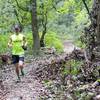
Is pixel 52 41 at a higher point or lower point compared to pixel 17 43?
lower

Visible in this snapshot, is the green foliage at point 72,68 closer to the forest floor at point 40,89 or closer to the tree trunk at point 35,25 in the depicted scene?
the forest floor at point 40,89

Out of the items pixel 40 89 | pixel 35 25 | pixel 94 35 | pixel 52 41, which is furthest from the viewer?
pixel 52 41

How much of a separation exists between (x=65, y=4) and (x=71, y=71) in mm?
18952

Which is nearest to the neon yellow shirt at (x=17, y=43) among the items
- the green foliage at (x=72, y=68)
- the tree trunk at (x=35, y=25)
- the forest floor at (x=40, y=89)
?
the forest floor at (x=40, y=89)

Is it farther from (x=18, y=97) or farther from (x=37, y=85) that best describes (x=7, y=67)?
(x=18, y=97)

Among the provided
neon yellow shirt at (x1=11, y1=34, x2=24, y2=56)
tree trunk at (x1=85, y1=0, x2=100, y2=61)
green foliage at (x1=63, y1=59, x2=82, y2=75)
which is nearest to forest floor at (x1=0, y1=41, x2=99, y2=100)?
green foliage at (x1=63, y1=59, x2=82, y2=75)

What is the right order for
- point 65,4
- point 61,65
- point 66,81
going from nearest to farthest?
1. point 66,81
2. point 61,65
3. point 65,4

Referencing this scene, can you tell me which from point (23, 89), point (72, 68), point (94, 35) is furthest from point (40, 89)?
point (94, 35)

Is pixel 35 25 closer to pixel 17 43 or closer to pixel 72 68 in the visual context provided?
pixel 17 43

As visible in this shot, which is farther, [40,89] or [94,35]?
[94,35]

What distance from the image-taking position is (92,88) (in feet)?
28.6

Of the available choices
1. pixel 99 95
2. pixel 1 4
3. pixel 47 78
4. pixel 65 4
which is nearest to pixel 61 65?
pixel 47 78

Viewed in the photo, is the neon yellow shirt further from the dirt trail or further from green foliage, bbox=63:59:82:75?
green foliage, bbox=63:59:82:75

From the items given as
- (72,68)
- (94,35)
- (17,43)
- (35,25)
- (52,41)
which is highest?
(35,25)
